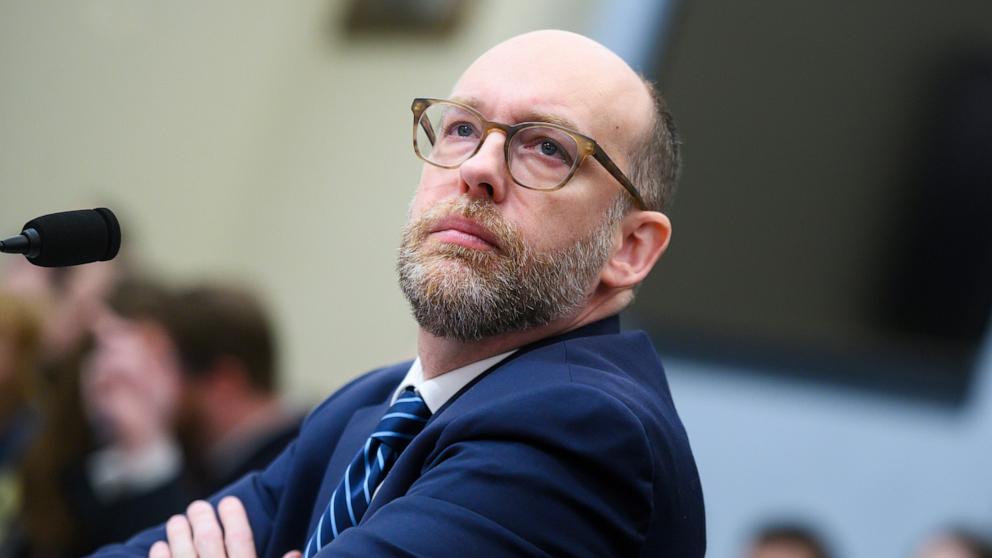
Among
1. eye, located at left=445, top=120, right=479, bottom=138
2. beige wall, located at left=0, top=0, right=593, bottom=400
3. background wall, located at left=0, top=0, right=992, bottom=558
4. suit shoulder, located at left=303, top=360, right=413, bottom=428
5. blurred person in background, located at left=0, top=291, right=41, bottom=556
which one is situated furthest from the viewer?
beige wall, located at left=0, top=0, right=593, bottom=400

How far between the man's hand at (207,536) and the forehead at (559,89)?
0.63 m

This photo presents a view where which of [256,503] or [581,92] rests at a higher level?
[581,92]

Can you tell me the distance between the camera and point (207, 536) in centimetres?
182

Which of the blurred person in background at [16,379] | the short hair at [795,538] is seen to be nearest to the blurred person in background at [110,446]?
the blurred person in background at [16,379]

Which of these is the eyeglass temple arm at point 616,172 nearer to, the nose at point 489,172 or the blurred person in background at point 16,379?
the nose at point 489,172

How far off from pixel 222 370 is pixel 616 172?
2.01 meters

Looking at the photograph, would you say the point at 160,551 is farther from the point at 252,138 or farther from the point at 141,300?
the point at 252,138

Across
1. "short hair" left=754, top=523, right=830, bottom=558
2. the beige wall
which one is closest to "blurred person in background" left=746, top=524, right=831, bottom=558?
"short hair" left=754, top=523, right=830, bottom=558

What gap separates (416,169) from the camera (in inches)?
228

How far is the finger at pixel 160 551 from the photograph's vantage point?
5.98 feet

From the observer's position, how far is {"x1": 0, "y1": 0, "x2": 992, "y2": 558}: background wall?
16.9 feet

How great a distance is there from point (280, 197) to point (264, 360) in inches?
114

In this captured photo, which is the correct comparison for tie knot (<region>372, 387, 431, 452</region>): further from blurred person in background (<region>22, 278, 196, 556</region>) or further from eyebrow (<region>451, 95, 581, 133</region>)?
blurred person in background (<region>22, 278, 196, 556</region>)

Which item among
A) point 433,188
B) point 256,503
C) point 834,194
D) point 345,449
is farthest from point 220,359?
Answer: point 834,194
